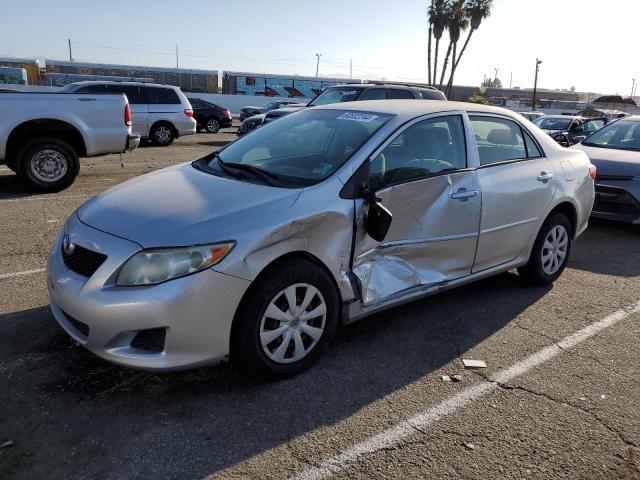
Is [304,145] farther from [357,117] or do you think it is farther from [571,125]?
[571,125]

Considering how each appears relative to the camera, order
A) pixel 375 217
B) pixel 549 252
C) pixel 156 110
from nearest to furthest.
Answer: pixel 375 217 → pixel 549 252 → pixel 156 110

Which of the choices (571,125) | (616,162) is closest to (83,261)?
(616,162)

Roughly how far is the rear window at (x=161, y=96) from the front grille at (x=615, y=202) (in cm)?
1228

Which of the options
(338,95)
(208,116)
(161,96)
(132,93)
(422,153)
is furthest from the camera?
(208,116)

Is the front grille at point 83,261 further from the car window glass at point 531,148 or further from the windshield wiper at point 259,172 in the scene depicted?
the car window glass at point 531,148

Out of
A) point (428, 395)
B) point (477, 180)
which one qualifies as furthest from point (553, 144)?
point (428, 395)

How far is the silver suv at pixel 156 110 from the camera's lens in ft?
49.9

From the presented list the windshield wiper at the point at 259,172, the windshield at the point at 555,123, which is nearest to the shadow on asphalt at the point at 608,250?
the windshield wiper at the point at 259,172

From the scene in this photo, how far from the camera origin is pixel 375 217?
135 inches

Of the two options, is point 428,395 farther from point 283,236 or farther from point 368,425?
point 283,236

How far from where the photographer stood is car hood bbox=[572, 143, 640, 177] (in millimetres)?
7129

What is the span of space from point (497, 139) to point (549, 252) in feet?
3.98

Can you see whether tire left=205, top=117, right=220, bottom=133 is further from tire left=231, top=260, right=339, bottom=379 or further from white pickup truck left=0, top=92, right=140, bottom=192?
tire left=231, top=260, right=339, bottom=379

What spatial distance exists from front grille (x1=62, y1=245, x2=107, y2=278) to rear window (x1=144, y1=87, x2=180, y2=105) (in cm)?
1340
